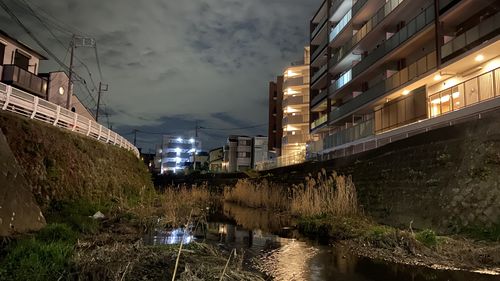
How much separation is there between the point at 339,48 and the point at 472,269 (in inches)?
1393

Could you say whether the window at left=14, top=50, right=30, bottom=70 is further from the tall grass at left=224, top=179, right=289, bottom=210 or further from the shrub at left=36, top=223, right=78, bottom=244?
the shrub at left=36, top=223, right=78, bottom=244

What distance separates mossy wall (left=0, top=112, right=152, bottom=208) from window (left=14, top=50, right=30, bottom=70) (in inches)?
568

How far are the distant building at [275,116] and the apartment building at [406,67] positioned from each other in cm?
2096

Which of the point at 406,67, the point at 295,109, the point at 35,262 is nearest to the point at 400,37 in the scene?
the point at 406,67

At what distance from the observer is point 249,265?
9922 mm

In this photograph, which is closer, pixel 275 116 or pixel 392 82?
pixel 392 82

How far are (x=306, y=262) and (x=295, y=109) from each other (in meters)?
48.8

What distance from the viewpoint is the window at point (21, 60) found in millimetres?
32000

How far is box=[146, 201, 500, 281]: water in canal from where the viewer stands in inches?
348

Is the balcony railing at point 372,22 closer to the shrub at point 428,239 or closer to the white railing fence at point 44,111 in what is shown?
the shrub at point 428,239

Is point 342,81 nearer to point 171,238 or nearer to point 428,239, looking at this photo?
point 428,239

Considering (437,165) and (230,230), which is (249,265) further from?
(437,165)

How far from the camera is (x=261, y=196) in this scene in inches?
1092

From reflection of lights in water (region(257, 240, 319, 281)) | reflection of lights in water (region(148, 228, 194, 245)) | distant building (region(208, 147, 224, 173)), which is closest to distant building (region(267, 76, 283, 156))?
distant building (region(208, 147, 224, 173))
